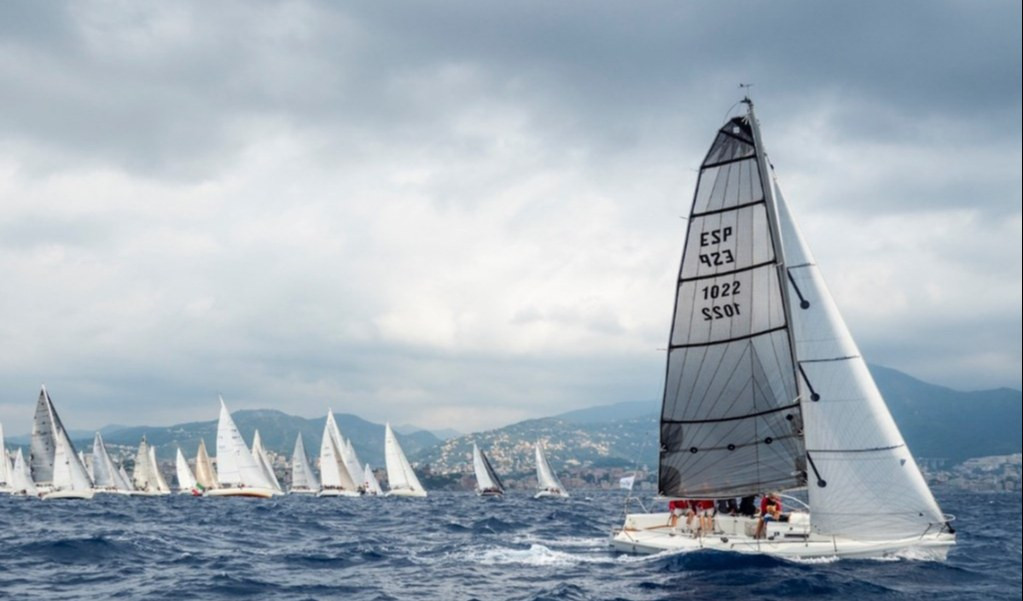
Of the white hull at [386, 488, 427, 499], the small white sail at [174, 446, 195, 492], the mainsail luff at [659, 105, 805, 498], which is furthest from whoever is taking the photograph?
the small white sail at [174, 446, 195, 492]

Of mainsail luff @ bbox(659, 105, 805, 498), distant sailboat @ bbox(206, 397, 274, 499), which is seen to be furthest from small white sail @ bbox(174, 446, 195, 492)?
mainsail luff @ bbox(659, 105, 805, 498)

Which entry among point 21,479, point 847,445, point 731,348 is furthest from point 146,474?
point 847,445

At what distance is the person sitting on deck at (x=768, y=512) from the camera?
2919 centimetres

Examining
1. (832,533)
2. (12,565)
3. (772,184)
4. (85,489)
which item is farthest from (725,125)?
(85,489)

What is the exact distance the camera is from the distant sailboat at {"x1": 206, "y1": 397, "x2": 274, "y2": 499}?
10438 cm

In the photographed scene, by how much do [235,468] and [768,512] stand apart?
85822mm

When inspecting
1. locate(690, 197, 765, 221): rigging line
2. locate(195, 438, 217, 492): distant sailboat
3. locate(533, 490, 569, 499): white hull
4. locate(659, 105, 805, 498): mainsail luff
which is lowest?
locate(533, 490, 569, 499): white hull

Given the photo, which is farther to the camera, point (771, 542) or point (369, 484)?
point (369, 484)

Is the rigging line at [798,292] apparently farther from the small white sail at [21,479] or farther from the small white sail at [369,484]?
the small white sail at [21,479]

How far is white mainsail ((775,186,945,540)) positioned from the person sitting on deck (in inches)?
65.2

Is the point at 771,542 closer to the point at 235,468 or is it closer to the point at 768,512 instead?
the point at 768,512

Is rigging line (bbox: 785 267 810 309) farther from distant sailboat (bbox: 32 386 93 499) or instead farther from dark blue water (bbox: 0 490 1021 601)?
distant sailboat (bbox: 32 386 93 499)

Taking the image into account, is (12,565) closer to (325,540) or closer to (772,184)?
(325,540)

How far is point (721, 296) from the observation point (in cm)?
3162
